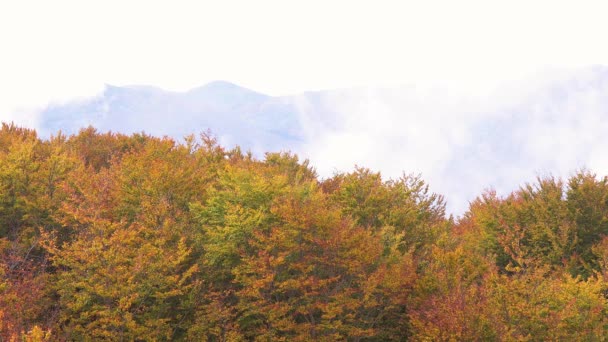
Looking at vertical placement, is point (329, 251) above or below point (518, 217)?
below

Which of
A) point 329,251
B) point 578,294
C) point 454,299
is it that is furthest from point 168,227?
point 578,294

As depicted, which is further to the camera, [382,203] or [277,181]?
[382,203]

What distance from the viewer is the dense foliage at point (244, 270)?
69.8ft

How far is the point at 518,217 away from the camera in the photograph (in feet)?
131

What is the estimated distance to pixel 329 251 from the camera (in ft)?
84.2

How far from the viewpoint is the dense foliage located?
2127cm

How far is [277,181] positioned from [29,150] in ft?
52.5

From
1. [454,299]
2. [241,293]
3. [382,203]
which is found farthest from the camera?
[382,203]

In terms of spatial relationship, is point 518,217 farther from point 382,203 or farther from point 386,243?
point 386,243

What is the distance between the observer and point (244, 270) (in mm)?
24031

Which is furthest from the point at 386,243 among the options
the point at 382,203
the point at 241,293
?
the point at 241,293

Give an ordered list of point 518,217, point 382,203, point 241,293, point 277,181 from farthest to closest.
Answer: point 518,217 → point 382,203 → point 277,181 → point 241,293

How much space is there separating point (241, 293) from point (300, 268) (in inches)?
125

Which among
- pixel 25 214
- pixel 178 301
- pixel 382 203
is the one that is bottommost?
pixel 178 301
